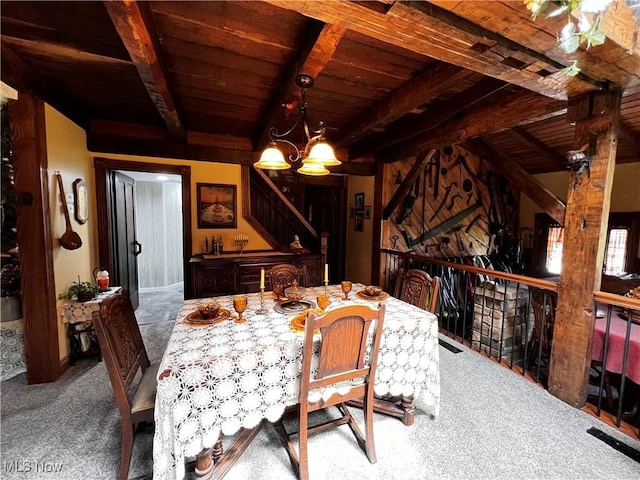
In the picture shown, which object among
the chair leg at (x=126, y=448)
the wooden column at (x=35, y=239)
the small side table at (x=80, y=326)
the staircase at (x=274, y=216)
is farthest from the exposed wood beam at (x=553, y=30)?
the staircase at (x=274, y=216)

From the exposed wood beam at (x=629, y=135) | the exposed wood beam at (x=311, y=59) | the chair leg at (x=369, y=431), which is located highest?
the exposed wood beam at (x=629, y=135)

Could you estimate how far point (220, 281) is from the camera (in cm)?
375

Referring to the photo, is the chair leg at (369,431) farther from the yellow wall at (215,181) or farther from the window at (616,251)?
the window at (616,251)

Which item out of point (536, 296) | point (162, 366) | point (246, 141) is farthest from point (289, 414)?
point (246, 141)

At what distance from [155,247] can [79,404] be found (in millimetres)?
4165

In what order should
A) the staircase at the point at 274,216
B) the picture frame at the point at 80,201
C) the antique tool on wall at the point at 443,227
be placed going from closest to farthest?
the picture frame at the point at 80,201
the antique tool on wall at the point at 443,227
the staircase at the point at 274,216

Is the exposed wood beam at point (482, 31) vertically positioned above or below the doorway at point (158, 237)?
above

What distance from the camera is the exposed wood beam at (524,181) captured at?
2.92 meters

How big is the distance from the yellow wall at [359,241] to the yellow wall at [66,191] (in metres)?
3.97

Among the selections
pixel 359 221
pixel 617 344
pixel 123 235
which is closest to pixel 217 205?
pixel 123 235

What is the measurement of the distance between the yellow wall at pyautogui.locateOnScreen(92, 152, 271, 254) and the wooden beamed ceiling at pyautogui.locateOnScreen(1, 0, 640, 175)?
35cm

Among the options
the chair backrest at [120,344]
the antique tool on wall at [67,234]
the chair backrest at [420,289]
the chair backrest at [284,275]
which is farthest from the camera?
the chair backrest at [284,275]

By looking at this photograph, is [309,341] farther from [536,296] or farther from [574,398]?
[536,296]

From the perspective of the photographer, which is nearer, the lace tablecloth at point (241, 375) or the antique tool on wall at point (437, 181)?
the lace tablecloth at point (241, 375)
